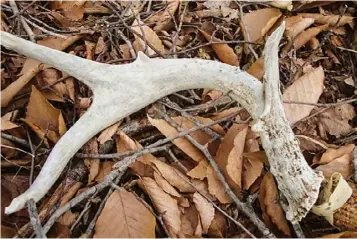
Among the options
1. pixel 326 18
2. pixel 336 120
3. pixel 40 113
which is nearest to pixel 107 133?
pixel 40 113

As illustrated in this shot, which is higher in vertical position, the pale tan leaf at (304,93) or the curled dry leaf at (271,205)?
the pale tan leaf at (304,93)

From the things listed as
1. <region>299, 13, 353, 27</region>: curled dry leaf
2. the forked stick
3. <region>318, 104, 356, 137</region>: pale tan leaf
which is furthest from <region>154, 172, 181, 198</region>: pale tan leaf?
<region>299, 13, 353, 27</region>: curled dry leaf

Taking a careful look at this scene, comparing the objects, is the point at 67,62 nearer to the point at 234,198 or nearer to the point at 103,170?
the point at 103,170

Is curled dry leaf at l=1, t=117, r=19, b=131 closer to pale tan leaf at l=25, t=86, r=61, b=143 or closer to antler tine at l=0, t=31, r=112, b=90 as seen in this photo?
pale tan leaf at l=25, t=86, r=61, b=143

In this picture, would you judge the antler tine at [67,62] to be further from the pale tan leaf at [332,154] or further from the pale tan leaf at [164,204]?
the pale tan leaf at [332,154]

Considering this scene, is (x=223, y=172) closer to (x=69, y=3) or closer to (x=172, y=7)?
(x=172, y=7)

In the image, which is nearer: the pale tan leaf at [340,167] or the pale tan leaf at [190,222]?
the pale tan leaf at [190,222]

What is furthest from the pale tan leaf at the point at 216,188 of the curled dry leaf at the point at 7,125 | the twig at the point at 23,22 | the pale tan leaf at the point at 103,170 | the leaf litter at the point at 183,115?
the twig at the point at 23,22
